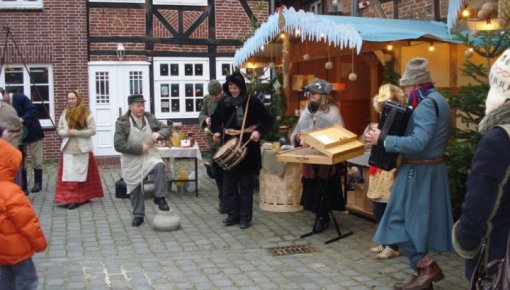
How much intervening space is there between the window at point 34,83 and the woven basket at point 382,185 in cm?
1026

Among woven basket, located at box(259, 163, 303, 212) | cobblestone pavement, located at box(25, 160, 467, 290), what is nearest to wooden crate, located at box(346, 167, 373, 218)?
cobblestone pavement, located at box(25, 160, 467, 290)

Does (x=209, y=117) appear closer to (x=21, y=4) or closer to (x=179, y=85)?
(x=179, y=85)

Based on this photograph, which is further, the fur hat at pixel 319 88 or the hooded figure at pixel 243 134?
the hooded figure at pixel 243 134

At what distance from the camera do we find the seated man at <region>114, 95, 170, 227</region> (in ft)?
23.5

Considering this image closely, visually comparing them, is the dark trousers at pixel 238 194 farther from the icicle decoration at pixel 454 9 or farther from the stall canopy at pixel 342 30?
the icicle decoration at pixel 454 9

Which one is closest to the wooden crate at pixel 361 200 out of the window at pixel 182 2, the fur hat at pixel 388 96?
the fur hat at pixel 388 96

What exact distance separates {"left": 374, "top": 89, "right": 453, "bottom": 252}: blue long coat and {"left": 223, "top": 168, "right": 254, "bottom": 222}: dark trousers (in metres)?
2.55

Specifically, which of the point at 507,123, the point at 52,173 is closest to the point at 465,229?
the point at 507,123

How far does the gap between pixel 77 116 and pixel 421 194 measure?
535cm

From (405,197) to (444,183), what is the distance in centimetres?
33

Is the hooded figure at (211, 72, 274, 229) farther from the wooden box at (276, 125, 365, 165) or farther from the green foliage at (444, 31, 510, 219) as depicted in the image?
the green foliage at (444, 31, 510, 219)

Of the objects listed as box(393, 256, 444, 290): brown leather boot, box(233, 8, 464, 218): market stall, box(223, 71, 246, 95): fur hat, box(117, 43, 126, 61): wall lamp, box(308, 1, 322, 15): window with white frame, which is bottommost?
box(393, 256, 444, 290): brown leather boot

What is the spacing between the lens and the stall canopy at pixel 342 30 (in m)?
6.98

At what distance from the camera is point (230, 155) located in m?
6.82
